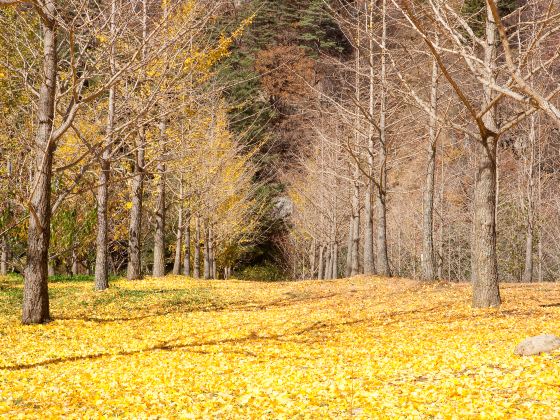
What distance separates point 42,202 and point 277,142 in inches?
1190

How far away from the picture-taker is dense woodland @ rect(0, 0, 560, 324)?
30.8 feet

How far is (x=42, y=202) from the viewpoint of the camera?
946 centimetres

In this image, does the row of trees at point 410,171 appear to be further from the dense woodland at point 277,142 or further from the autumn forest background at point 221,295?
the autumn forest background at point 221,295

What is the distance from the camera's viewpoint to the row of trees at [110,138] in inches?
368

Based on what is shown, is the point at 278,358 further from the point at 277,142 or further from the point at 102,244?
the point at 277,142

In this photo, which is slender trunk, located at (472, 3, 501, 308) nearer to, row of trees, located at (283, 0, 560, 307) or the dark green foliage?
row of trees, located at (283, 0, 560, 307)

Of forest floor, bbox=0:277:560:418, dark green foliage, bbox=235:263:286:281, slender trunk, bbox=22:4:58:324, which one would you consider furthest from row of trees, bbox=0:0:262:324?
dark green foliage, bbox=235:263:286:281

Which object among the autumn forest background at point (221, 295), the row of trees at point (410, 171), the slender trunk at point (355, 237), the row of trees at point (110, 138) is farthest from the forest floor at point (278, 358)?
the slender trunk at point (355, 237)

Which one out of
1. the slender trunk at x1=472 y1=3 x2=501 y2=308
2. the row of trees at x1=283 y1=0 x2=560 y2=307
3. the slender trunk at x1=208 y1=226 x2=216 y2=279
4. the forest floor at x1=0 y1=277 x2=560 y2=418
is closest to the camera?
the forest floor at x1=0 y1=277 x2=560 y2=418

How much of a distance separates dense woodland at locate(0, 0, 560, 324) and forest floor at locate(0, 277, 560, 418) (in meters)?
1.35

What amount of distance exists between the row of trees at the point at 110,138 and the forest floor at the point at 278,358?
1.78 meters

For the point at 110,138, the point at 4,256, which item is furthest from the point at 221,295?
the point at 4,256

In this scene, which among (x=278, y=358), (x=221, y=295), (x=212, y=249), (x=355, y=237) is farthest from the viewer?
(x=212, y=249)

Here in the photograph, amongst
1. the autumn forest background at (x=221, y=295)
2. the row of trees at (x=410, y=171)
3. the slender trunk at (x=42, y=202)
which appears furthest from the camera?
the row of trees at (x=410, y=171)
